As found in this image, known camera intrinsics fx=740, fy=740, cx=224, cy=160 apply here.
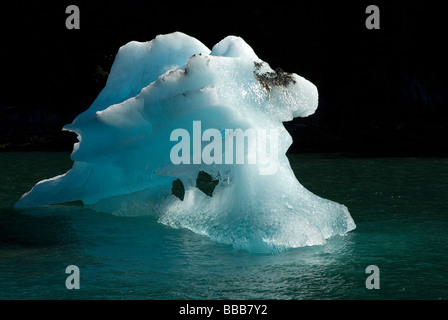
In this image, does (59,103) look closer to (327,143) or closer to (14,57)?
(14,57)

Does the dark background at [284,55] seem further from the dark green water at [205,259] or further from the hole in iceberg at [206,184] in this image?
the dark green water at [205,259]

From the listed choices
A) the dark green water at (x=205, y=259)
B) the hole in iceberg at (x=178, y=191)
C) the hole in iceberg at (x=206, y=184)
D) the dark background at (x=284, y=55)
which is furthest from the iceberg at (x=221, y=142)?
the dark background at (x=284, y=55)

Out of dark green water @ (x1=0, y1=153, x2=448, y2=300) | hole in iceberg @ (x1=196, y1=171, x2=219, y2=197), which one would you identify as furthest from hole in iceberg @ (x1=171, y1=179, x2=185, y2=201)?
dark green water @ (x1=0, y1=153, x2=448, y2=300)

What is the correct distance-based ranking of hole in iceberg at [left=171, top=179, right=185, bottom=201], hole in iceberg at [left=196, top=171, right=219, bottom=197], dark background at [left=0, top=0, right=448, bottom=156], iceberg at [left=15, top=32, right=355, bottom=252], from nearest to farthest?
iceberg at [left=15, top=32, right=355, bottom=252] < hole in iceberg at [left=171, top=179, right=185, bottom=201] < hole in iceberg at [left=196, top=171, right=219, bottom=197] < dark background at [left=0, top=0, right=448, bottom=156]

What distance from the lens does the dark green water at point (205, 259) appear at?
8430mm

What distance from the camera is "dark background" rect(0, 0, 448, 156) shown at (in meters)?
37.2

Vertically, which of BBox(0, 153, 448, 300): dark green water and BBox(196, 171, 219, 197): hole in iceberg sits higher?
BBox(196, 171, 219, 197): hole in iceberg

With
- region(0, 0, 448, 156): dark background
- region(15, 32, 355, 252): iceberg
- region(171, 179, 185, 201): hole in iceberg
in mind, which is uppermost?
region(0, 0, 448, 156): dark background

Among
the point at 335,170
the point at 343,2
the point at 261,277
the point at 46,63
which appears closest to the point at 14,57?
the point at 46,63

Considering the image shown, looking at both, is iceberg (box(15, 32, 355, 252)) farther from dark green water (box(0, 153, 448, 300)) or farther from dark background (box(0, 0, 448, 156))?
dark background (box(0, 0, 448, 156))

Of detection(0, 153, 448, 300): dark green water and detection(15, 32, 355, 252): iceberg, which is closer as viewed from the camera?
detection(0, 153, 448, 300): dark green water

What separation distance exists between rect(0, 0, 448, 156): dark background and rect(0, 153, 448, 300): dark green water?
21.1 meters

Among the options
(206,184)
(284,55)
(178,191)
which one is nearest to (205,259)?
(178,191)

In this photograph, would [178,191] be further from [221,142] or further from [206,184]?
[221,142]
